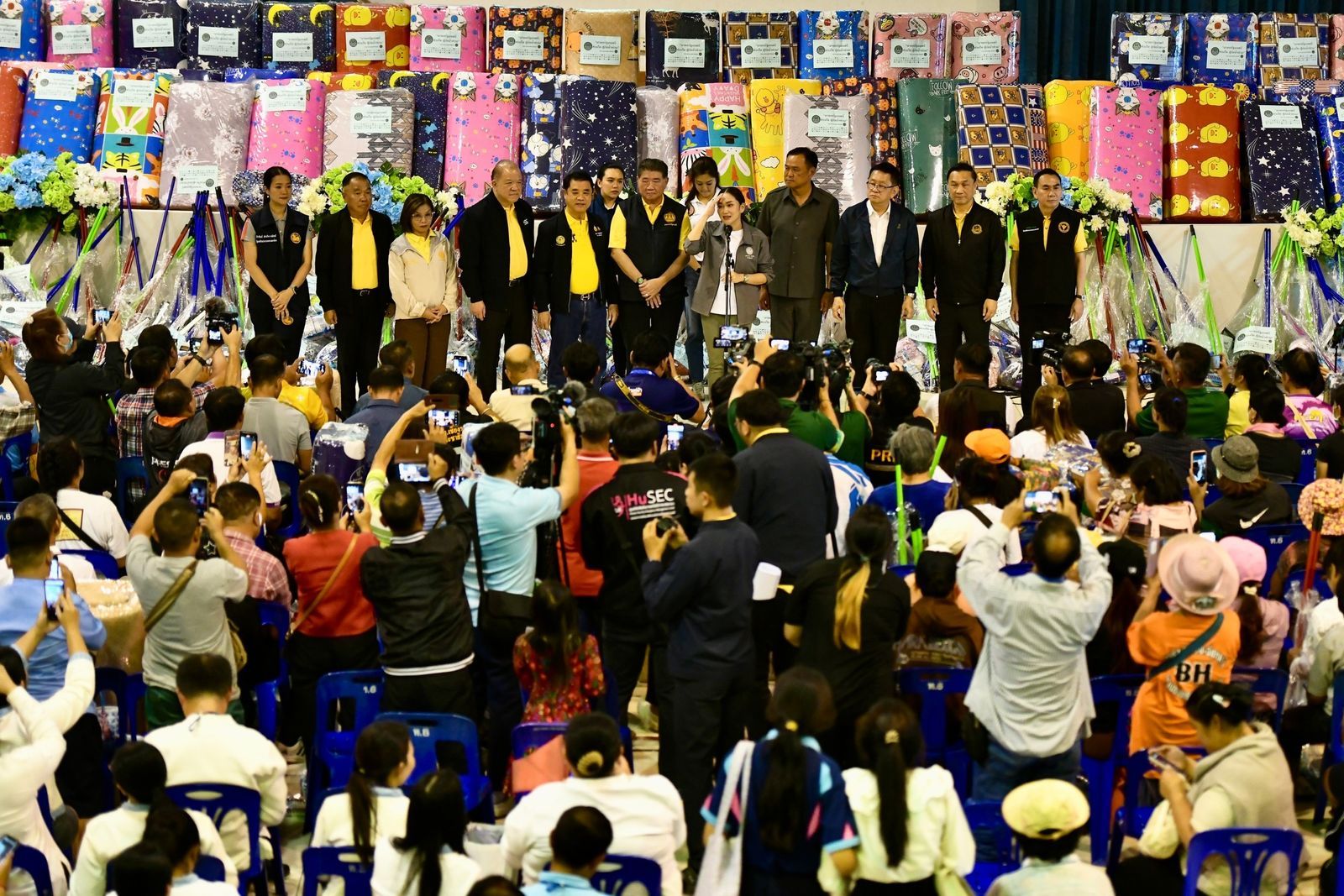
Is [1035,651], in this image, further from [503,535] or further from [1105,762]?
[503,535]

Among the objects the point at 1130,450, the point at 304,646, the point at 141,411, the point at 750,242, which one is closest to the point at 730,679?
the point at 304,646

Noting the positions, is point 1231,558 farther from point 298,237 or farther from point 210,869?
point 298,237

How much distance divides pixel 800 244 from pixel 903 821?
5.80m

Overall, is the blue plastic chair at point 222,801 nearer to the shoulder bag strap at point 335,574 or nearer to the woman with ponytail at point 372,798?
the woman with ponytail at point 372,798

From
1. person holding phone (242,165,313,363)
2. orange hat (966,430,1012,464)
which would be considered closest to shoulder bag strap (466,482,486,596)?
orange hat (966,430,1012,464)

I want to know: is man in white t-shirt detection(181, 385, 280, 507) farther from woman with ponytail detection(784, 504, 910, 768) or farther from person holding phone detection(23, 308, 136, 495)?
woman with ponytail detection(784, 504, 910, 768)

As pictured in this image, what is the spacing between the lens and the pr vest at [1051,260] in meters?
9.48

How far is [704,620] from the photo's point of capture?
4.88 meters

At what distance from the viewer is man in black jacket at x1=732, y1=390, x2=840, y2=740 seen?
5.34 m

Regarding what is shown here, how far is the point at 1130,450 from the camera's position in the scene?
5953 mm

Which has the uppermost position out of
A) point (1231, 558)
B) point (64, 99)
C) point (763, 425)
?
point (64, 99)

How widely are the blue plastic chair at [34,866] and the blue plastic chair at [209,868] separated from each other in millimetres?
362

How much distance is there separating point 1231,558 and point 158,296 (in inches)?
260

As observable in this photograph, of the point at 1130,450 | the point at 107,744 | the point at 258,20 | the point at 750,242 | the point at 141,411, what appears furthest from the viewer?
the point at 258,20
